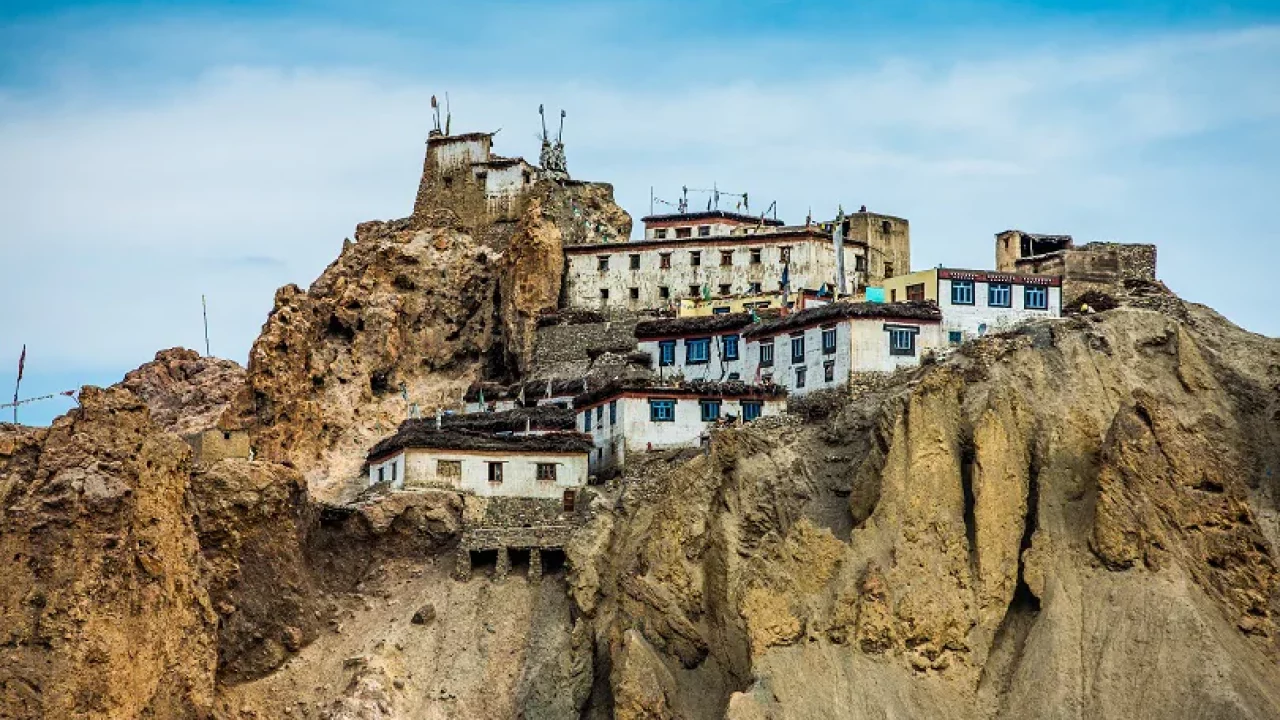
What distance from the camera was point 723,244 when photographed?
127375mm

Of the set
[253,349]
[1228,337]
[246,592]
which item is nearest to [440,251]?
[253,349]

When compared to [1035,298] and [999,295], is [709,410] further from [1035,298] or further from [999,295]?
[1035,298]

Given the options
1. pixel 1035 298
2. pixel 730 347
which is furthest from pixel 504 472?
pixel 1035 298

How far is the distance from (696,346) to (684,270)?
10106 mm

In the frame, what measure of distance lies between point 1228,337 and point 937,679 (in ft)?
62.2

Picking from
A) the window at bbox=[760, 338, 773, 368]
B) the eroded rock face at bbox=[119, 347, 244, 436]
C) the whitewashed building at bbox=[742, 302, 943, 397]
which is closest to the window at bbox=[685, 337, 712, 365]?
the window at bbox=[760, 338, 773, 368]

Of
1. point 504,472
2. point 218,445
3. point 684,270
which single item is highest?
point 684,270

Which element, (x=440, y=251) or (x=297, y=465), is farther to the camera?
(x=440, y=251)

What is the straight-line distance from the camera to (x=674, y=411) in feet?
371

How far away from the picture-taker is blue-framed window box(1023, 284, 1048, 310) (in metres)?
114

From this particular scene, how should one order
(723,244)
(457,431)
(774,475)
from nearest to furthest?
(774,475) → (457,431) → (723,244)

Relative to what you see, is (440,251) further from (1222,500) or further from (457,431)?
(1222,500)

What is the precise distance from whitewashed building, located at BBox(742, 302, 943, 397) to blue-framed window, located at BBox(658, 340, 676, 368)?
5.94 meters

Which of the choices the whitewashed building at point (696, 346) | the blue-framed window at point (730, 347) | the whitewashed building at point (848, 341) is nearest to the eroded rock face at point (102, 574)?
the whitewashed building at point (696, 346)
